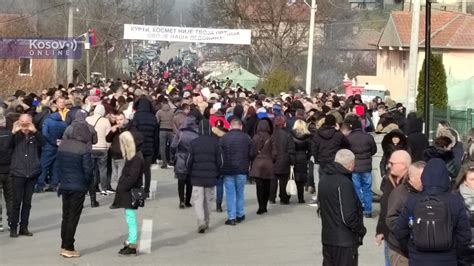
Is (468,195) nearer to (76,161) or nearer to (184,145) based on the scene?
(76,161)

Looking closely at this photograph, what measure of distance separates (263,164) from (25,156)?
15.1ft

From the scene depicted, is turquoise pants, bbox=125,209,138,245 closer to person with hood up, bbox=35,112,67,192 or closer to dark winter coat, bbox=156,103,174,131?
person with hood up, bbox=35,112,67,192

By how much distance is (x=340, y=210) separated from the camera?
9336 millimetres

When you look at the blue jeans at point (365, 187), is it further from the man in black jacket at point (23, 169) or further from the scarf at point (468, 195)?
the scarf at point (468, 195)

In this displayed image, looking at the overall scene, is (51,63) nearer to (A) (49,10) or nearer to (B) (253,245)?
(A) (49,10)

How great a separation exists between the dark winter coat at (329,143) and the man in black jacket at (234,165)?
4.30 feet

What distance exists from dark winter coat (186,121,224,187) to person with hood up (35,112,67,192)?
4.19m

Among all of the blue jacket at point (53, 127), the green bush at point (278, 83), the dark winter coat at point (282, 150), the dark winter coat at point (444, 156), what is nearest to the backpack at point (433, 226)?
the dark winter coat at point (444, 156)

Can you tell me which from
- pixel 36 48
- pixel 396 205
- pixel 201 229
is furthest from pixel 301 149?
pixel 36 48

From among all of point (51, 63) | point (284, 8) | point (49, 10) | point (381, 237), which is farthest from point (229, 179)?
point (49, 10)

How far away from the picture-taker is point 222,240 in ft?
47.2

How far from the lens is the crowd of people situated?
874 cm

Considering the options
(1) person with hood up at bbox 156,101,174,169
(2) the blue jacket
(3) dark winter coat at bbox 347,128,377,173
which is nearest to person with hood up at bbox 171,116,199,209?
(2) the blue jacket

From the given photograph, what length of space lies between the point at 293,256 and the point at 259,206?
4.07 metres
